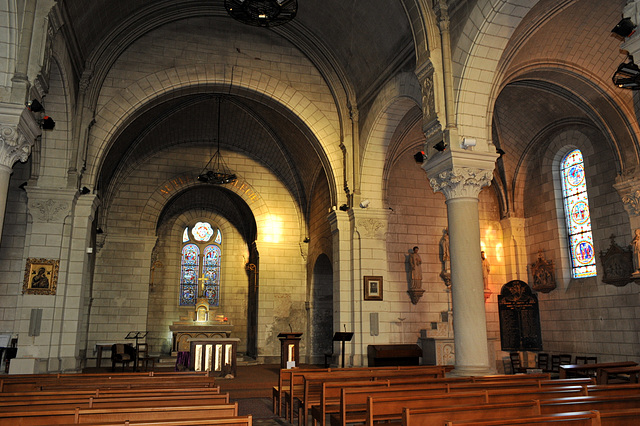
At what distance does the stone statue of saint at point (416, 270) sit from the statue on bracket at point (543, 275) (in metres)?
3.52

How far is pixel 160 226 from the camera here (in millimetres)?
21922

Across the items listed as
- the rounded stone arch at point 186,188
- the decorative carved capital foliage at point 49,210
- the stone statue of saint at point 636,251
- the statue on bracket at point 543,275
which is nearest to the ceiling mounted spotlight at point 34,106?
the decorative carved capital foliage at point 49,210

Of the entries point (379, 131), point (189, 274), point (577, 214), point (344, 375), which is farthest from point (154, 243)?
point (577, 214)

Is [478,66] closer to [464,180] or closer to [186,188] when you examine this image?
[464,180]

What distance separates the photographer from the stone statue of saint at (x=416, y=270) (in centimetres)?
1553

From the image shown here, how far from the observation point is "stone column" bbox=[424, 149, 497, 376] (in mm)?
8555

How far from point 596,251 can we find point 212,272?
49.8 feet

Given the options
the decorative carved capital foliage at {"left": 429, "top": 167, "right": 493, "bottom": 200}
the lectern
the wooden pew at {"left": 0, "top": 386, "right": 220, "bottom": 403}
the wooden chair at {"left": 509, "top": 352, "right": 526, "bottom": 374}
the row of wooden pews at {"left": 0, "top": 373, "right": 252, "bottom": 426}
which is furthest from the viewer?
the wooden chair at {"left": 509, "top": 352, "right": 526, "bottom": 374}

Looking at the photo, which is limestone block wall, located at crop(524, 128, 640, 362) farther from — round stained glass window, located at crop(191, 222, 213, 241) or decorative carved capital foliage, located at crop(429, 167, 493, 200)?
round stained glass window, located at crop(191, 222, 213, 241)

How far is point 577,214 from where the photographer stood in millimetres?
14648

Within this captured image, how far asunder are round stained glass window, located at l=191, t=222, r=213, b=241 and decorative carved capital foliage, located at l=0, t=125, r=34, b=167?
49.4 ft

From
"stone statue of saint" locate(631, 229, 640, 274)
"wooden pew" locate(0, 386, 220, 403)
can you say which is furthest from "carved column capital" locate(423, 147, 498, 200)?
"wooden pew" locate(0, 386, 220, 403)

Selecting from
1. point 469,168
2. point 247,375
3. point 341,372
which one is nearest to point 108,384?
point 341,372

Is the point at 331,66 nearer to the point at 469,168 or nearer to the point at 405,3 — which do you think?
the point at 405,3
